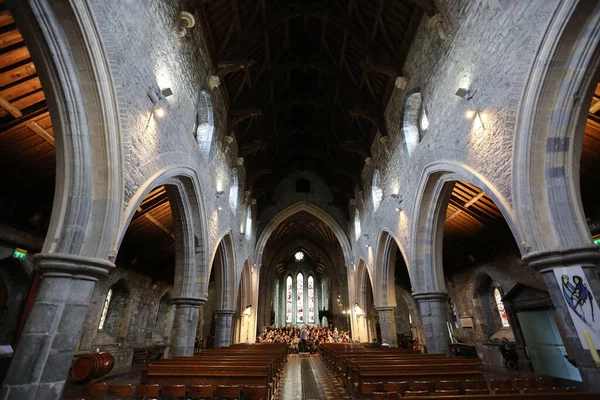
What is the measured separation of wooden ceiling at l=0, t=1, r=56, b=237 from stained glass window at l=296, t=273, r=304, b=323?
79.4ft

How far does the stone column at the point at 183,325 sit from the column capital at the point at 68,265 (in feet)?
14.1

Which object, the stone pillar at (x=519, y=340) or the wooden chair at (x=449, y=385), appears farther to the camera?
the stone pillar at (x=519, y=340)

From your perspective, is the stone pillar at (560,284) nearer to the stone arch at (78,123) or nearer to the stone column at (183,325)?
the stone arch at (78,123)

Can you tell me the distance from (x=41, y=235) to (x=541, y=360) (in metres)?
14.4

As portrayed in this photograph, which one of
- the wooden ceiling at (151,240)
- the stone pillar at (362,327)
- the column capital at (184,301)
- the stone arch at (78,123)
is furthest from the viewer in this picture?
the stone pillar at (362,327)

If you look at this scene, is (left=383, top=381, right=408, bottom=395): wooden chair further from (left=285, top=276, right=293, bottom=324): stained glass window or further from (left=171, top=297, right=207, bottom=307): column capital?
(left=285, top=276, right=293, bottom=324): stained glass window

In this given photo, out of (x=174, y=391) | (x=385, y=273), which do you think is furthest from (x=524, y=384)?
(x=385, y=273)

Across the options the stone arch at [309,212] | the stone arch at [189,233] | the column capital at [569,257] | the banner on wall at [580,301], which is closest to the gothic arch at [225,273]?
the stone arch at [189,233]

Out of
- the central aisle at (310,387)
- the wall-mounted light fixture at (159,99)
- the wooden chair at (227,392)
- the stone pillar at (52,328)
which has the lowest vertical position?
the central aisle at (310,387)

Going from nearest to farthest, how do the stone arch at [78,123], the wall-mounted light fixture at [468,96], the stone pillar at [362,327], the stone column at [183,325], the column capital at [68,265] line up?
the column capital at [68,265], the stone arch at [78,123], the wall-mounted light fixture at [468,96], the stone column at [183,325], the stone pillar at [362,327]

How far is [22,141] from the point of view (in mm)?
6043

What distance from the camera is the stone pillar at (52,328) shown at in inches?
130

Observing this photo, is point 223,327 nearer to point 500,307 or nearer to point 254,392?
point 254,392

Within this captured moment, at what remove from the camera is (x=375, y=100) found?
11586mm
